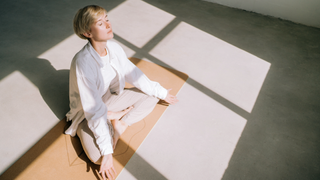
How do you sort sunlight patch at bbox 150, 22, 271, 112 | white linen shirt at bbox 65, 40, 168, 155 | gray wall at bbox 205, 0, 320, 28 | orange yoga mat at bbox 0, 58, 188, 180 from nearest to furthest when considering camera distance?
white linen shirt at bbox 65, 40, 168, 155 < orange yoga mat at bbox 0, 58, 188, 180 < sunlight patch at bbox 150, 22, 271, 112 < gray wall at bbox 205, 0, 320, 28

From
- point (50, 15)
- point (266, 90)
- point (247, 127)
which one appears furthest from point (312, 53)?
point (50, 15)

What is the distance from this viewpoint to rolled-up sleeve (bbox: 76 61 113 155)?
1.33m

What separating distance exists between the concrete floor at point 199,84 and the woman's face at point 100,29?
0.97 metres

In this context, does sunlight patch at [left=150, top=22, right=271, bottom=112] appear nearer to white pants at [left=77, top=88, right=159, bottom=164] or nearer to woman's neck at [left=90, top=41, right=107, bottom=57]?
white pants at [left=77, top=88, right=159, bottom=164]

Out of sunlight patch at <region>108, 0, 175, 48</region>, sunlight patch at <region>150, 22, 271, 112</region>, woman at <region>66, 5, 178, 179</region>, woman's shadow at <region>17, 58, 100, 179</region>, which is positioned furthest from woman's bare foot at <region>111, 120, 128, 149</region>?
sunlight patch at <region>108, 0, 175, 48</region>

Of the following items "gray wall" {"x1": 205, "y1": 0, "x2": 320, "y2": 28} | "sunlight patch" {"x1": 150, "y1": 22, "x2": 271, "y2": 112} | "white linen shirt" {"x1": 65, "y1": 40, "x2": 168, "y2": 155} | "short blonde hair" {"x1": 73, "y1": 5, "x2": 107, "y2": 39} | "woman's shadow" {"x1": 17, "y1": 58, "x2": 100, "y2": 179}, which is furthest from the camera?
"gray wall" {"x1": 205, "y1": 0, "x2": 320, "y2": 28}

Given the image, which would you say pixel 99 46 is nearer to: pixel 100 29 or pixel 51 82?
pixel 100 29

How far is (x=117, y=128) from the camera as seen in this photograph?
1693mm

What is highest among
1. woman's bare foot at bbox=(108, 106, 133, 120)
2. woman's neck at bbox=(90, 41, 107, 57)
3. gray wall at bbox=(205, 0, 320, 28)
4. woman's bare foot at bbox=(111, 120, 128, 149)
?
gray wall at bbox=(205, 0, 320, 28)

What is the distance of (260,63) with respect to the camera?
251cm

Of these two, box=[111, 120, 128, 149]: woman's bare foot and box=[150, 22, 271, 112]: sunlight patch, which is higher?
box=[150, 22, 271, 112]: sunlight patch

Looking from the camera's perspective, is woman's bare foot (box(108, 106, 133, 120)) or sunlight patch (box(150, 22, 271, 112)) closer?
woman's bare foot (box(108, 106, 133, 120))

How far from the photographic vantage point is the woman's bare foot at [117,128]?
1672 millimetres

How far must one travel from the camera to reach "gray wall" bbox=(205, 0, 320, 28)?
2855 mm
